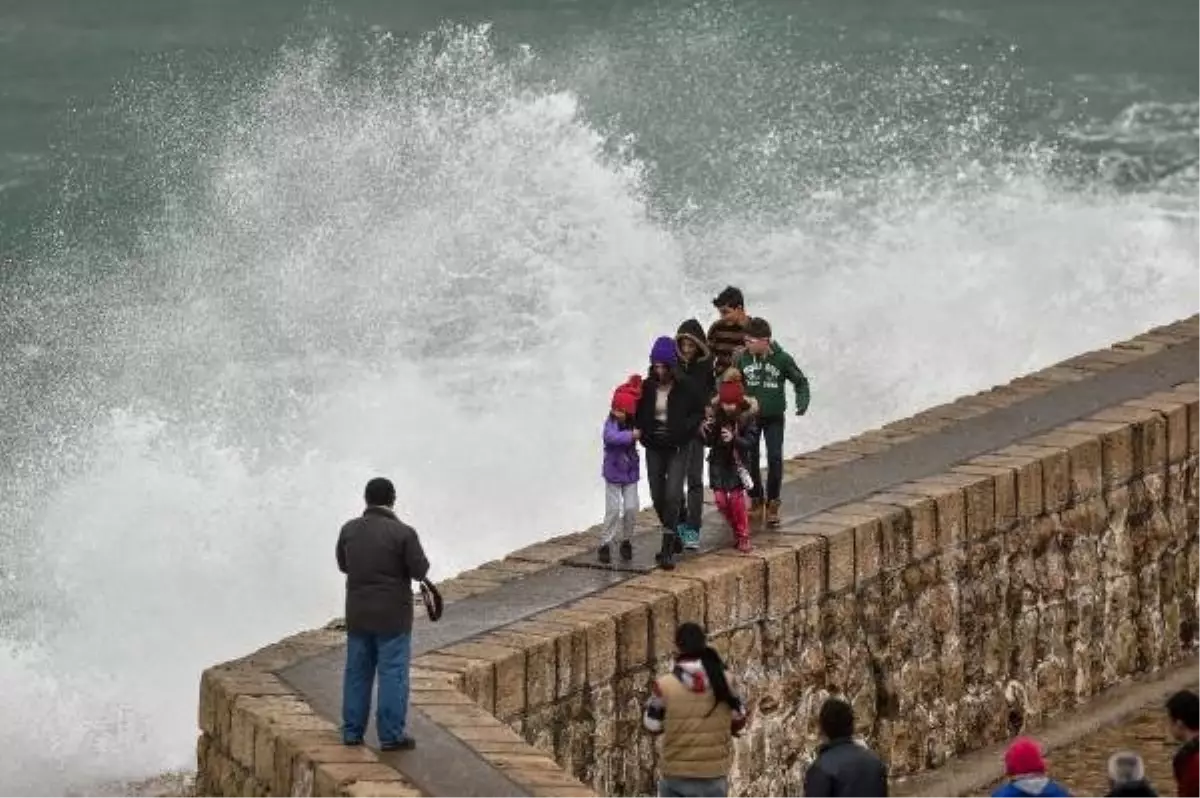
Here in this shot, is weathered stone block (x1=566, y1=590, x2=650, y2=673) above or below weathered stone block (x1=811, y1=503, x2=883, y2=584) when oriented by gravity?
below

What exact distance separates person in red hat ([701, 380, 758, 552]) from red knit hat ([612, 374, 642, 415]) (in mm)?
417

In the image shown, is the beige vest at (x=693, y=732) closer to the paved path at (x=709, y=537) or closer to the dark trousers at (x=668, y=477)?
the paved path at (x=709, y=537)

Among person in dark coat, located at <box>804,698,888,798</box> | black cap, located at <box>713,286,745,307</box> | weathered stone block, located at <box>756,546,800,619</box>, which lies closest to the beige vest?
person in dark coat, located at <box>804,698,888,798</box>

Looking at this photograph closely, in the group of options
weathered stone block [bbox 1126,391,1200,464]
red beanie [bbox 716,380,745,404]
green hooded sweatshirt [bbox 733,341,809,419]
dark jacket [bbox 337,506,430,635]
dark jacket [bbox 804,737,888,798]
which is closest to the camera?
dark jacket [bbox 804,737,888,798]

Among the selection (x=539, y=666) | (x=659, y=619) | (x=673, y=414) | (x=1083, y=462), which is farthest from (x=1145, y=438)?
(x=539, y=666)

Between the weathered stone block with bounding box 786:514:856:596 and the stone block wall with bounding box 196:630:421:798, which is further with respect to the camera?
the weathered stone block with bounding box 786:514:856:596

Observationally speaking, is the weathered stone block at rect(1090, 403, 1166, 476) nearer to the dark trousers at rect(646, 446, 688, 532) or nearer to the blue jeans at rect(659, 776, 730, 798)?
the dark trousers at rect(646, 446, 688, 532)

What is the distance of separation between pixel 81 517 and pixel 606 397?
4269 millimetres

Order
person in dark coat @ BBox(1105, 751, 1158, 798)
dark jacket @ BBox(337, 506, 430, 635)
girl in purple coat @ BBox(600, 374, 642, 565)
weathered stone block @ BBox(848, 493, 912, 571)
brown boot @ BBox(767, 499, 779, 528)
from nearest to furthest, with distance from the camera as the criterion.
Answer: person in dark coat @ BBox(1105, 751, 1158, 798) → dark jacket @ BBox(337, 506, 430, 635) → girl in purple coat @ BBox(600, 374, 642, 565) → weathered stone block @ BBox(848, 493, 912, 571) → brown boot @ BBox(767, 499, 779, 528)

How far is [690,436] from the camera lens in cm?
1828

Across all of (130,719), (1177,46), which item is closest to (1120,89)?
(1177,46)

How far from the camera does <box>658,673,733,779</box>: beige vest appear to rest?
49.4 ft

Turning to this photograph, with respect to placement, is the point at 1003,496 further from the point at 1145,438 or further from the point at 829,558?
the point at 829,558

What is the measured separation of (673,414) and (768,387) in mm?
956
